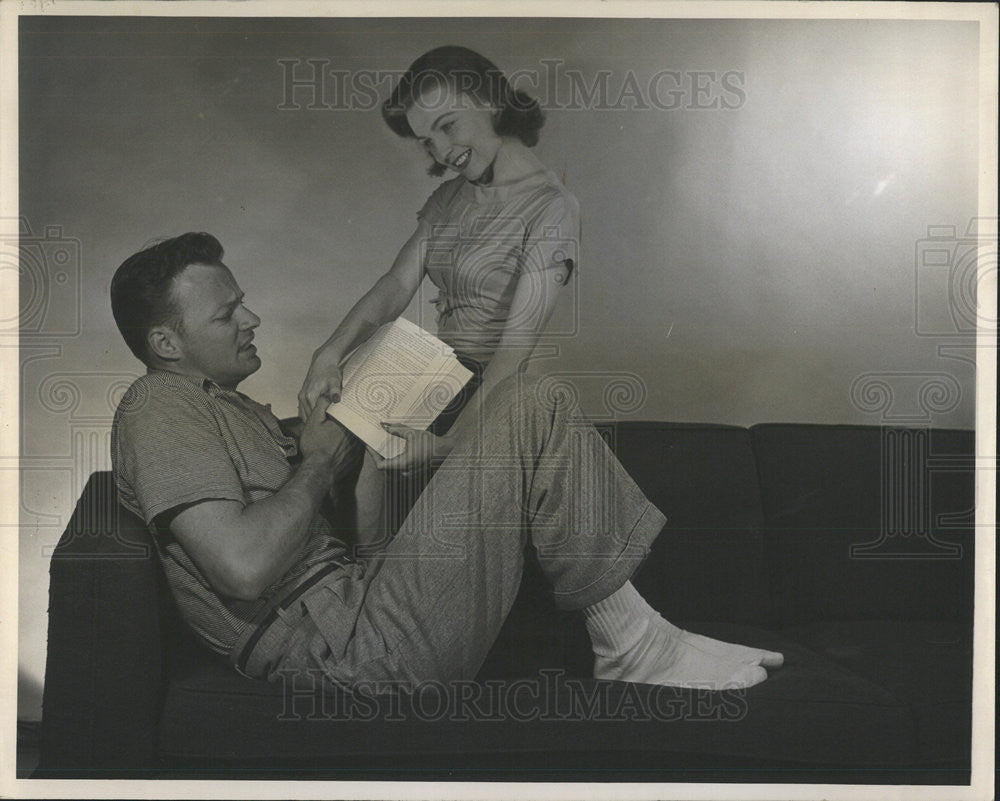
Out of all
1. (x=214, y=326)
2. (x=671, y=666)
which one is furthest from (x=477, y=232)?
(x=671, y=666)

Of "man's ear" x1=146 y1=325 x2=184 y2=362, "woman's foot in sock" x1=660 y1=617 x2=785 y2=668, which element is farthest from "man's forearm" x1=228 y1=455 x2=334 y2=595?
"woman's foot in sock" x1=660 y1=617 x2=785 y2=668

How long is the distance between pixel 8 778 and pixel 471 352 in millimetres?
1341

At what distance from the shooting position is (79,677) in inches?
77.1

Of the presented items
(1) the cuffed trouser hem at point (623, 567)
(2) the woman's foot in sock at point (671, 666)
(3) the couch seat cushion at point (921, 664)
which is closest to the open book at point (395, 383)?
(1) the cuffed trouser hem at point (623, 567)

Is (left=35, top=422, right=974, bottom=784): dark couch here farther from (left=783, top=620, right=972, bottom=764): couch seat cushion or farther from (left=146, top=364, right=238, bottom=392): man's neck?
(left=146, top=364, right=238, bottom=392): man's neck

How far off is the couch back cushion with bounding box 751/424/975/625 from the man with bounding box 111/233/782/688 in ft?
0.70

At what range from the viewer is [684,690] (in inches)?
79.0

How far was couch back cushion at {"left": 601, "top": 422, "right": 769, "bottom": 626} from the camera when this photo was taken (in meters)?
2.06

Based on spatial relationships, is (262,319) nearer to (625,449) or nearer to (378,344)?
(378,344)

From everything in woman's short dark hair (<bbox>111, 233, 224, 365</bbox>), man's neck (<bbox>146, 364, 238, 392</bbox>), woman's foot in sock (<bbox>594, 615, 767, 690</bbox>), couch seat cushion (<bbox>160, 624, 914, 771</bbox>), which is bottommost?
couch seat cushion (<bbox>160, 624, 914, 771</bbox>)

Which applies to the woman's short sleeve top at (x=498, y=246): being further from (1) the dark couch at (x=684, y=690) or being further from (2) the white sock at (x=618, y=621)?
(2) the white sock at (x=618, y=621)

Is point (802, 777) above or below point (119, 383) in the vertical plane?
below

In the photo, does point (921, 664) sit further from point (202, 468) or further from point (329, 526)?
point (202, 468)

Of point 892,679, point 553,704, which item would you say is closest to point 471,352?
point 553,704
